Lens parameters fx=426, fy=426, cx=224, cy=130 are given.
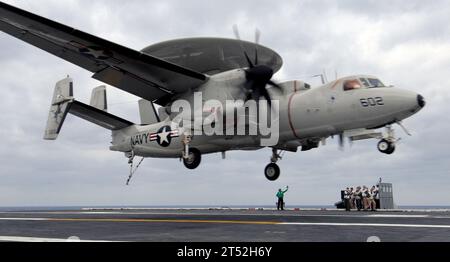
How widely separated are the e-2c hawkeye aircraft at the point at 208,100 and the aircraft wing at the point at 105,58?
5 centimetres

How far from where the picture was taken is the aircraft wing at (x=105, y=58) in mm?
18656

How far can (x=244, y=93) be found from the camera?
20688 millimetres

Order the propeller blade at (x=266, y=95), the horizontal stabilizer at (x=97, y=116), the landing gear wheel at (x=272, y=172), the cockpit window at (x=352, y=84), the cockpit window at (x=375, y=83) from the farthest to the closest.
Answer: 1. the horizontal stabilizer at (x=97, y=116)
2. the landing gear wheel at (x=272, y=172)
3. the propeller blade at (x=266, y=95)
4. the cockpit window at (x=352, y=84)
5. the cockpit window at (x=375, y=83)

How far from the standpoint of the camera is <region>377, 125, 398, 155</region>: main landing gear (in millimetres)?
18344

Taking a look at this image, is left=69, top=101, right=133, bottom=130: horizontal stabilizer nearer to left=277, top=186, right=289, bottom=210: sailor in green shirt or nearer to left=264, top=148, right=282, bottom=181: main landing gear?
left=264, top=148, right=282, bottom=181: main landing gear

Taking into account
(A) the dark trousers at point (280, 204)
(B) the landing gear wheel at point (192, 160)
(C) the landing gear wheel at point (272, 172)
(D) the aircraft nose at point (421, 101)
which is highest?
(D) the aircraft nose at point (421, 101)

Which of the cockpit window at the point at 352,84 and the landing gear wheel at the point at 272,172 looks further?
the landing gear wheel at the point at 272,172

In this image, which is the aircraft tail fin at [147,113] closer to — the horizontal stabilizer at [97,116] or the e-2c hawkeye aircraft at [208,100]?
the e-2c hawkeye aircraft at [208,100]

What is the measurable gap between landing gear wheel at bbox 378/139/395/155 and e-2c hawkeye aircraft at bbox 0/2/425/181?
4 centimetres

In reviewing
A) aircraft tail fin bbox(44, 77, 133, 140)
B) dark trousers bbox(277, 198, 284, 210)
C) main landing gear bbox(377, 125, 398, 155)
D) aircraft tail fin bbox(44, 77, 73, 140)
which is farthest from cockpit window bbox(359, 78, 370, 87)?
aircraft tail fin bbox(44, 77, 73, 140)

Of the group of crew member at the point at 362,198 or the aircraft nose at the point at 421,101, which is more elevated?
the aircraft nose at the point at 421,101

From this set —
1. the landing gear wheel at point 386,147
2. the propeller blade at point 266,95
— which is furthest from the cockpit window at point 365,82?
the propeller blade at point 266,95

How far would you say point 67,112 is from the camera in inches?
1000
